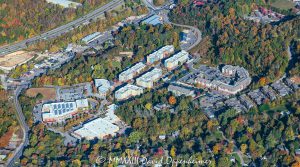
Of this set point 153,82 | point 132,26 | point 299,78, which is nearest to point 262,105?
point 299,78

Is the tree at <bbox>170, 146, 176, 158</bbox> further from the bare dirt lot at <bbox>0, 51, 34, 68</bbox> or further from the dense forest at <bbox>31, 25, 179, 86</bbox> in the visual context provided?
the bare dirt lot at <bbox>0, 51, 34, 68</bbox>

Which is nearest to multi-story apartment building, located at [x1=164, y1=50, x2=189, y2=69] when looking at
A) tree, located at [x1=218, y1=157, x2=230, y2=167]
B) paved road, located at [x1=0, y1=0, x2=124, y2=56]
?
paved road, located at [x1=0, y1=0, x2=124, y2=56]

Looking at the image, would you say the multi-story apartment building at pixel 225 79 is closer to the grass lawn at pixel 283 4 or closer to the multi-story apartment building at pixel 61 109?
the multi-story apartment building at pixel 61 109

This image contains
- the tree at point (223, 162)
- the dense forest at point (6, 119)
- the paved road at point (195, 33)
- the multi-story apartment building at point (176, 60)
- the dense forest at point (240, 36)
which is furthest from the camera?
the paved road at point (195, 33)

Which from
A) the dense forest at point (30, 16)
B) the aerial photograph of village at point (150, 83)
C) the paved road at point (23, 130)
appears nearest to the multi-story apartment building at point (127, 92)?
the aerial photograph of village at point (150, 83)

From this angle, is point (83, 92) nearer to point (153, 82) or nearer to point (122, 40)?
point (153, 82)

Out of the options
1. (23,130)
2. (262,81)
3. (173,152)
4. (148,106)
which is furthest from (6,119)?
(262,81)
